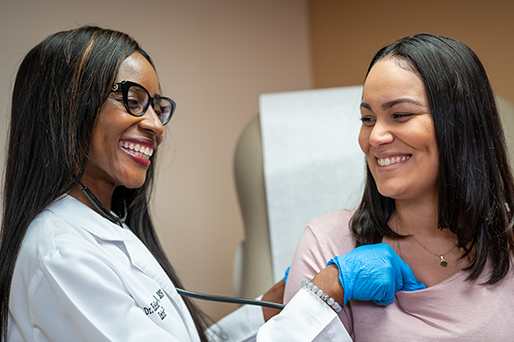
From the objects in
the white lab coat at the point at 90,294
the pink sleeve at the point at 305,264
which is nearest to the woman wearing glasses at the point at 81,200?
the white lab coat at the point at 90,294

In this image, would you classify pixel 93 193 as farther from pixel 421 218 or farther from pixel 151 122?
pixel 421 218

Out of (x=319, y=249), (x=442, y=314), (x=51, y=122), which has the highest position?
(x=51, y=122)

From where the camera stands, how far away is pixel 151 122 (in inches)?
44.5

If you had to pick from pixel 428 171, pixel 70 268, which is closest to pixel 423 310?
pixel 428 171

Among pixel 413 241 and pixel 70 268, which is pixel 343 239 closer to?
pixel 413 241

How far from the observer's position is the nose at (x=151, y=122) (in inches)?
43.9

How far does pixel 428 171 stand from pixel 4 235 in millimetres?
950

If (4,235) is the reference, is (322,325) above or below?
below

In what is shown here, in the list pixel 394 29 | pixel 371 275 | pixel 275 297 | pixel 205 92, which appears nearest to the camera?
pixel 371 275

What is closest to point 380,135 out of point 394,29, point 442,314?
point 442,314

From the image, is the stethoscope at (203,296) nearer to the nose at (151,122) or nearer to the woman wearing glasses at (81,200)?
the woman wearing glasses at (81,200)

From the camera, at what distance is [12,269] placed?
929 mm

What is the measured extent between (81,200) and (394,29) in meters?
1.82

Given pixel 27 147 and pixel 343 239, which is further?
pixel 343 239
